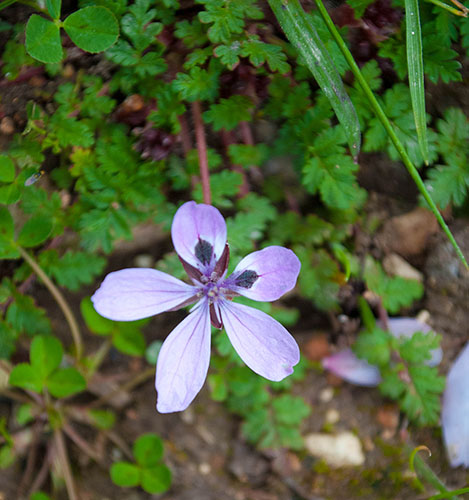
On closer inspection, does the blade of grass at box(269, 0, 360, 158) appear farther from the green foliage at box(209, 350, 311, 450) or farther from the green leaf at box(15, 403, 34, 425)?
the green leaf at box(15, 403, 34, 425)

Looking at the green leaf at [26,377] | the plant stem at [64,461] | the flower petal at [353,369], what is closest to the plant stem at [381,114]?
the flower petal at [353,369]

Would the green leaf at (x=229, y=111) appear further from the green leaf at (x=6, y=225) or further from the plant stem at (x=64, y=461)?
the plant stem at (x=64, y=461)

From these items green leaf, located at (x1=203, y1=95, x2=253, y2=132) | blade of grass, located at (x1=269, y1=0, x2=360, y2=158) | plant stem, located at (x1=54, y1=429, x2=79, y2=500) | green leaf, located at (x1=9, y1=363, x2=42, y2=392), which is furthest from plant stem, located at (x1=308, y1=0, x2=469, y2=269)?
plant stem, located at (x1=54, y1=429, x2=79, y2=500)

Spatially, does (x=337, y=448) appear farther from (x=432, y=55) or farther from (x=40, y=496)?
(x=432, y=55)

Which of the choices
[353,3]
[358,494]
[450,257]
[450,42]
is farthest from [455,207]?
[358,494]

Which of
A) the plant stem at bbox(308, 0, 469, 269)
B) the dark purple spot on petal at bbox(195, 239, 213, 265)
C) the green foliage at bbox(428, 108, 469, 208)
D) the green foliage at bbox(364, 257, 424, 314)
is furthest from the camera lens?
the green foliage at bbox(364, 257, 424, 314)

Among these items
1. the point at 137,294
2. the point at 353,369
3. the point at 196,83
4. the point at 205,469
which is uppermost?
the point at 196,83

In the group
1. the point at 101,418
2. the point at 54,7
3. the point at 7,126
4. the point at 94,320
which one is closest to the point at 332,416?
the point at 101,418
